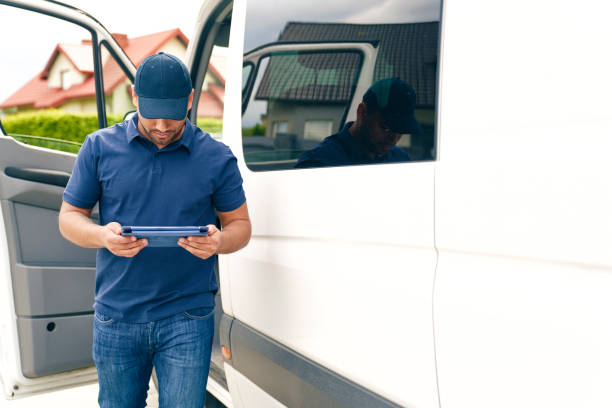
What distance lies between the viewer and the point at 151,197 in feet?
→ 5.97

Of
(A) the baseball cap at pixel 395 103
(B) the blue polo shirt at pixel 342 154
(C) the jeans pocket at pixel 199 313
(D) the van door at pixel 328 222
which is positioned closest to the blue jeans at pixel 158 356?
(C) the jeans pocket at pixel 199 313

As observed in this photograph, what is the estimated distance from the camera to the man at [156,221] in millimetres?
1790

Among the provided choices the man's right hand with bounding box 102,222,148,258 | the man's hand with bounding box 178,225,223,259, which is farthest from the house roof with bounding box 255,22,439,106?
the man's right hand with bounding box 102,222,148,258

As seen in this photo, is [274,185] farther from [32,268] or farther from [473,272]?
[32,268]

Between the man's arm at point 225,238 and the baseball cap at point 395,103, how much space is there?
A: 1.92 ft

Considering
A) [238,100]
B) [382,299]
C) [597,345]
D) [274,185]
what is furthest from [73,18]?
[597,345]

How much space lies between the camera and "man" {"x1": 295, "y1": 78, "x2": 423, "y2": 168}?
4.69 feet

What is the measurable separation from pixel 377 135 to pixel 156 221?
30.1 inches

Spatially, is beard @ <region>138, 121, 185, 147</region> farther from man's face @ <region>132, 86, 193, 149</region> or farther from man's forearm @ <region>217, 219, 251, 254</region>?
man's forearm @ <region>217, 219, 251, 254</region>

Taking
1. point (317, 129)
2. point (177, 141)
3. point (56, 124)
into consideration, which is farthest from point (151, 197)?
point (56, 124)

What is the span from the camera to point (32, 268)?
9.53 ft

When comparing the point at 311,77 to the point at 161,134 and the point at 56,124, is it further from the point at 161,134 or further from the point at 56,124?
the point at 56,124

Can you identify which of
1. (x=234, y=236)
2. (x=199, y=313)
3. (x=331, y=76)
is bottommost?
(x=199, y=313)

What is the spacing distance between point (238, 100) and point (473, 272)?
1343mm
